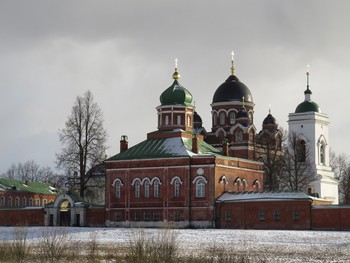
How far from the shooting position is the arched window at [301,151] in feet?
261

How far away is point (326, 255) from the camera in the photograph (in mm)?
29359

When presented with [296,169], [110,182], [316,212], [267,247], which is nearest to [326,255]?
[267,247]

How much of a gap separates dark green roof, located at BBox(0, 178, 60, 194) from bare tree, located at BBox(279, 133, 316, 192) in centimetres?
3214

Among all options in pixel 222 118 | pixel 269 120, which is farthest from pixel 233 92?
pixel 269 120

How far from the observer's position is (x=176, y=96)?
6488 centimetres

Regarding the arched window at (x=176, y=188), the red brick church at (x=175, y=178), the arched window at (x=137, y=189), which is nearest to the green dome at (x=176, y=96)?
the red brick church at (x=175, y=178)

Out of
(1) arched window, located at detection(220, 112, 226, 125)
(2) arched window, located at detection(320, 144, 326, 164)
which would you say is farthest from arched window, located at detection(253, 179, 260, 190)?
(2) arched window, located at detection(320, 144, 326, 164)

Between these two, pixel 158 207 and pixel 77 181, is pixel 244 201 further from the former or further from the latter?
pixel 77 181

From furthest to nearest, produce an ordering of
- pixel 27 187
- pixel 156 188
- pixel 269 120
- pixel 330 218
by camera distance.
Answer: pixel 27 187
pixel 269 120
pixel 156 188
pixel 330 218

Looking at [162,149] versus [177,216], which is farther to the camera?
[162,149]

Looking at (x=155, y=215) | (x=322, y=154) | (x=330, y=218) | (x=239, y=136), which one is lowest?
(x=330, y=218)

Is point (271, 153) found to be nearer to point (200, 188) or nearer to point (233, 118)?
point (233, 118)

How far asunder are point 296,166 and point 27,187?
3506 centimetres

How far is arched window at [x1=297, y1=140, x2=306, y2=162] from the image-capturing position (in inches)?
3135
